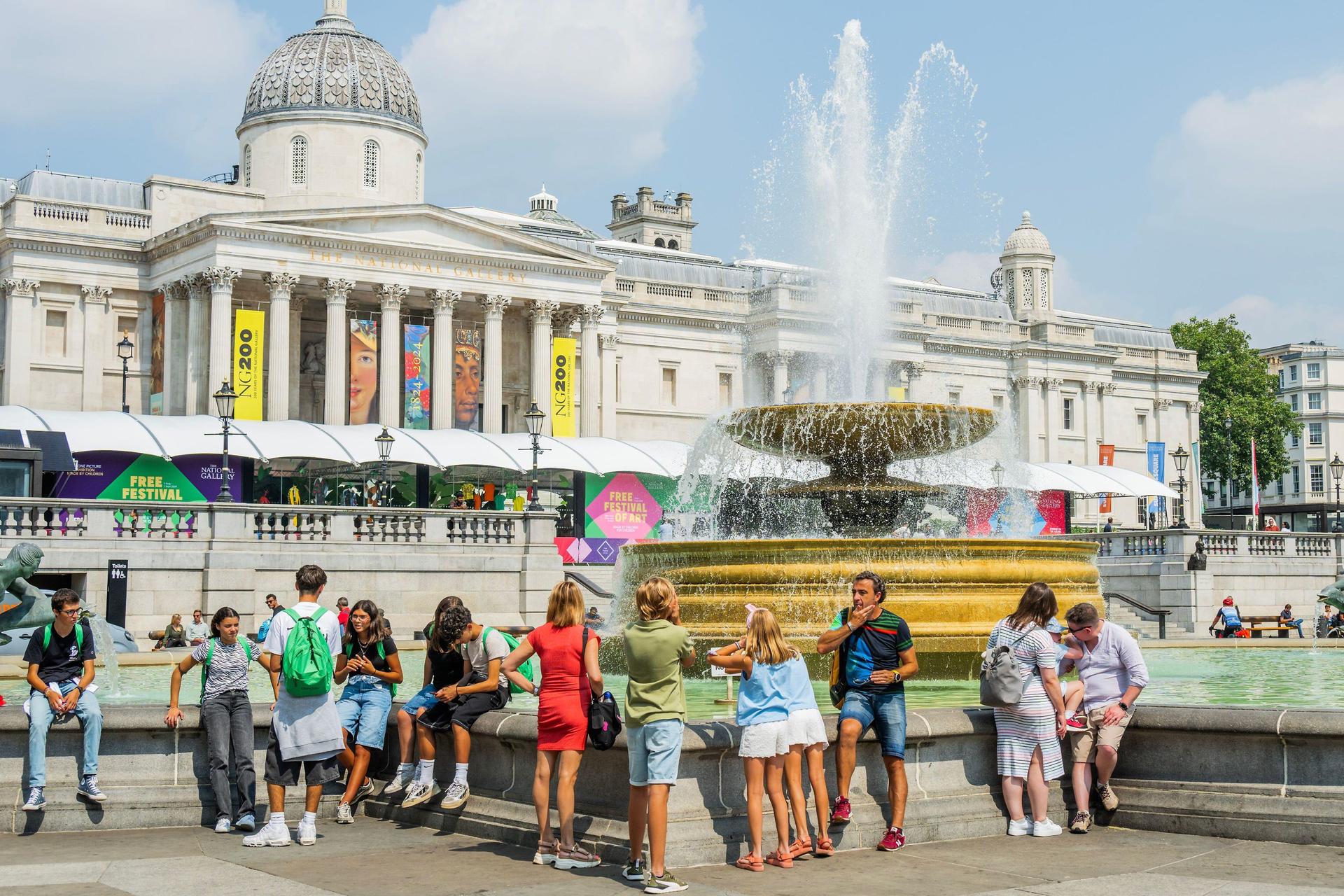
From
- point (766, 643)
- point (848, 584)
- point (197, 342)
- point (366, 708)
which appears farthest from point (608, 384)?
point (766, 643)

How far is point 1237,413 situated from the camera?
9700 centimetres

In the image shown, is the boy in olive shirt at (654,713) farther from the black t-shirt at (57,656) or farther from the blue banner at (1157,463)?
the blue banner at (1157,463)

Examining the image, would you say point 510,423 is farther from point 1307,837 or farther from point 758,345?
point 1307,837

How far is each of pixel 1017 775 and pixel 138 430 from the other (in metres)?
39.9

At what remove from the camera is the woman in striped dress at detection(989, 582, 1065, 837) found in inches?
391

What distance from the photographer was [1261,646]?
21594 mm

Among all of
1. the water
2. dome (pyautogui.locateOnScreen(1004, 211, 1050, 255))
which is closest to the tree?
dome (pyautogui.locateOnScreen(1004, 211, 1050, 255))

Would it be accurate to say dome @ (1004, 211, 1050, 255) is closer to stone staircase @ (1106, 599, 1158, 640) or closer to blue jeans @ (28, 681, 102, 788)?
stone staircase @ (1106, 599, 1158, 640)

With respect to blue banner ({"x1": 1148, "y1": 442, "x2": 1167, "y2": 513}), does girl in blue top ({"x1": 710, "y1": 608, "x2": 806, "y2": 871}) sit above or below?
below

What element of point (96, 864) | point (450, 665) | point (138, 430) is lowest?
point (96, 864)

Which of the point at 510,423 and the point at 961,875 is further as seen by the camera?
the point at 510,423

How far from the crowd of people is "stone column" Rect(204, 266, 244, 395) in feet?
148

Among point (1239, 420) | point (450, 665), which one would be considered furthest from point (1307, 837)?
point (1239, 420)

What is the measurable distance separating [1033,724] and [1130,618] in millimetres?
30761
